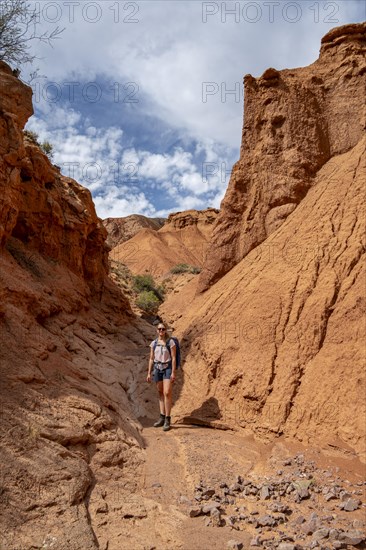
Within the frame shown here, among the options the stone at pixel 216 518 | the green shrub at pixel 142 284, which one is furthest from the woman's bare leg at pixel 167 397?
the green shrub at pixel 142 284

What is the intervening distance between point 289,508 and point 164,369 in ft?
9.61

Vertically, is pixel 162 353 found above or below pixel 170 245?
below

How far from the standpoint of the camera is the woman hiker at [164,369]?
596 centimetres

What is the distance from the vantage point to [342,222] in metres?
6.54

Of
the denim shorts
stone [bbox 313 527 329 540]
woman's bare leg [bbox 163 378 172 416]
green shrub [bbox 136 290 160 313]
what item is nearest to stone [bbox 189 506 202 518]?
stone [bbox 313 527 329 540]

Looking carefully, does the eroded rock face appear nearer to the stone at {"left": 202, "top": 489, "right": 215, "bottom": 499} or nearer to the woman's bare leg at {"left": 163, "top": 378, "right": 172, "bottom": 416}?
the woman's bare leg at {"left": 163, "top": 378, "right": 172, "bottom": 416}

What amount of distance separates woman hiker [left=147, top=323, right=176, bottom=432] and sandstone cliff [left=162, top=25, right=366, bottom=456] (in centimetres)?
39

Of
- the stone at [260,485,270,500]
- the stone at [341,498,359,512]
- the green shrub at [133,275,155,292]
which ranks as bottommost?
the stone at [260,485,270,500]

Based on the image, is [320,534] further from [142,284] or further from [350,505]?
[142,284]

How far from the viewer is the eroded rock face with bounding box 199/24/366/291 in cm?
802

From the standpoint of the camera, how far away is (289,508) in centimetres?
367

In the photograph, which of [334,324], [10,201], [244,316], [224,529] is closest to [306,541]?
[224,529]

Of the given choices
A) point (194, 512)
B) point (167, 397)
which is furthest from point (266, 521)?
point (167, 397)

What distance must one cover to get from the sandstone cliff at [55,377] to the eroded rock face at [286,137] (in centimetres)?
317
